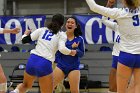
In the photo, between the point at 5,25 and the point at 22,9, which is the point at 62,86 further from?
the point at 22,9

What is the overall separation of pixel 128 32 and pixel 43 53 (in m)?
1.85

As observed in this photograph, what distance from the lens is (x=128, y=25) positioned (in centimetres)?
420

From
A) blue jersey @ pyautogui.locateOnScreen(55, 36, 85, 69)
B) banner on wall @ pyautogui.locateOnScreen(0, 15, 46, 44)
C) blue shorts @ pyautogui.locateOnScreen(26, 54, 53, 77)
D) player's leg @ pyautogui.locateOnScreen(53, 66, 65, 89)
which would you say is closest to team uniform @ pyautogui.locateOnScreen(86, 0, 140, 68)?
blue shorts @ pyautogui.locateOnScreen(26, 54, 53, 77)

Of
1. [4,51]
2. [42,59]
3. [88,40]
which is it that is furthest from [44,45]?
[4,51]

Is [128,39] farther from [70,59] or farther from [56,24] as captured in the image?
[70,59]

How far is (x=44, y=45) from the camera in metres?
5.61

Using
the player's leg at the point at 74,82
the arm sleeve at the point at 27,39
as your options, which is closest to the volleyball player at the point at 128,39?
the arm sleeve at the point at 27,39

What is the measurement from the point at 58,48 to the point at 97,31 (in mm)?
5342

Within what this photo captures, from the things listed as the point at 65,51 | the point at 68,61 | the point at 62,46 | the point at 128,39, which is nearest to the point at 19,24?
the point at 68,61

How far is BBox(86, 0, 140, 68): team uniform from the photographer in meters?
4.19

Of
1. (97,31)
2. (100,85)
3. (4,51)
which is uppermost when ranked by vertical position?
(97,31)

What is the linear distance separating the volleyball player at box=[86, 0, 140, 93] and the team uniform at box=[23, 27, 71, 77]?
5.11 ft

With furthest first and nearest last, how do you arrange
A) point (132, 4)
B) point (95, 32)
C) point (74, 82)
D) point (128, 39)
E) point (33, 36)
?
point (95, 32)
point (74, 82)
point (33, 36)
point (128, 39)
point (132, 4)

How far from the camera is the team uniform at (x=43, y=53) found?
5508 millimetres
